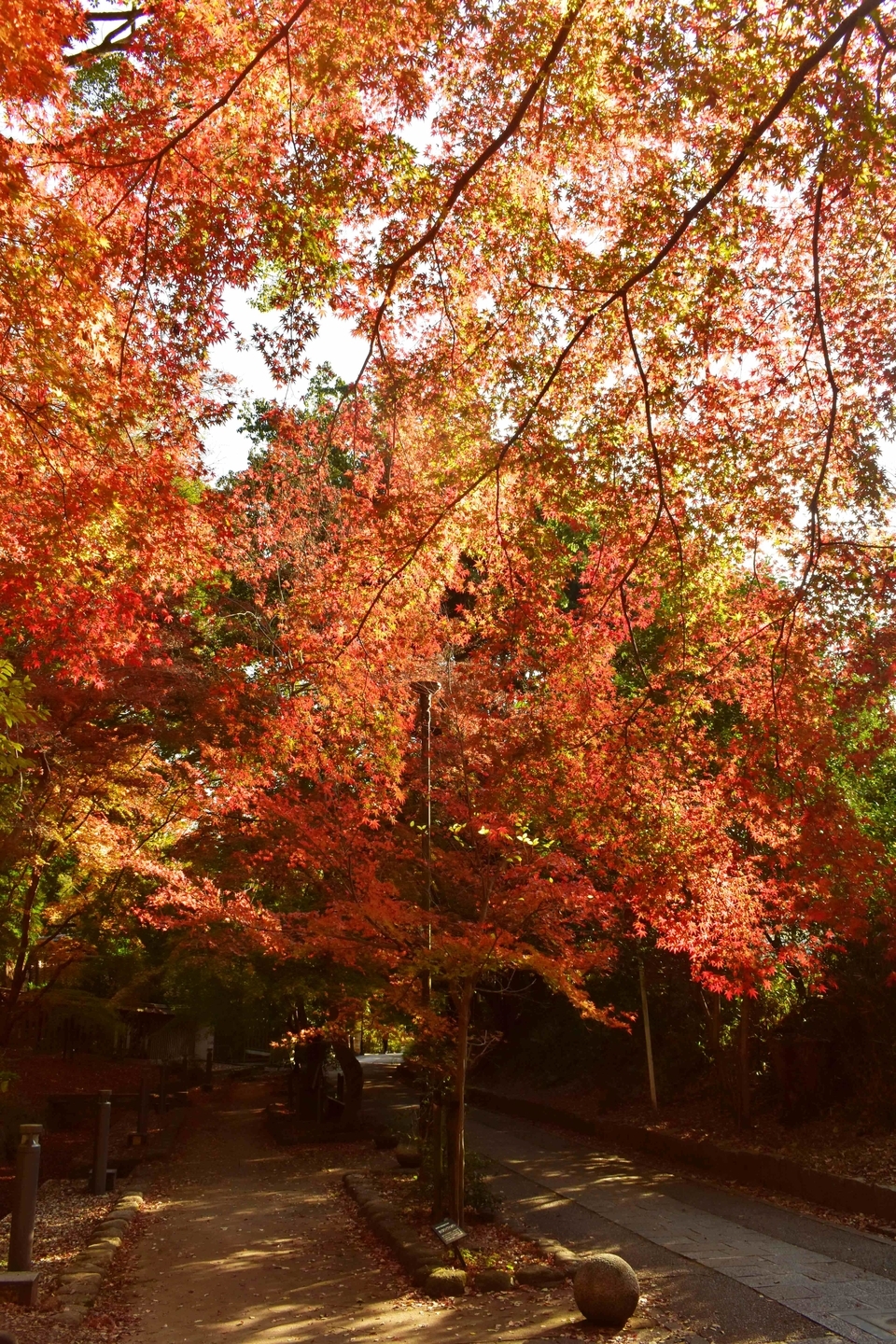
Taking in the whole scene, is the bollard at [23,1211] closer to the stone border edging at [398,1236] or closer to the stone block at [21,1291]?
the stone block at [21,1291]

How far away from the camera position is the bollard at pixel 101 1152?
9.53 meters

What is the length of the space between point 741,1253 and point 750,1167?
10.5 feet

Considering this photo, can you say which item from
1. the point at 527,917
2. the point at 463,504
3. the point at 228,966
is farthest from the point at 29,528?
the point at 228,966

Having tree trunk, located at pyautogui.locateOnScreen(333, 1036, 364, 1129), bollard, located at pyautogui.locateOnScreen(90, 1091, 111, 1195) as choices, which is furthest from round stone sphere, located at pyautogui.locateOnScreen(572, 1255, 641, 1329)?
tree trunk, located at pyautogui.locateOnScreen(333, 1036, 364, 1129)

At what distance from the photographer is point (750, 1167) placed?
1004 cm

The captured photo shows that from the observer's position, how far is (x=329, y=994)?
40.8 feet

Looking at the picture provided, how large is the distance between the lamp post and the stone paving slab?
2778 millimetres

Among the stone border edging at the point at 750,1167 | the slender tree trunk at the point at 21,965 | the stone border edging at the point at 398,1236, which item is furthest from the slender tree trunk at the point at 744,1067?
the slender tree trunk at the point at 21,965

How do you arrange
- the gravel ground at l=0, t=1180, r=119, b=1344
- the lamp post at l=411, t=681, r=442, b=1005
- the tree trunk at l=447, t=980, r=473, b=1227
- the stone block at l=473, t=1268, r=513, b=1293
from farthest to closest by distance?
the lamp post at l=411, t=681, r=442, b=1005 < the tree trunk at l=447, t=980, r=473, b=1227 < the stone block at l=473, t=1268, r=513, b=1293 < the gravel ground at l=0, t=1180, r=119, b=1344

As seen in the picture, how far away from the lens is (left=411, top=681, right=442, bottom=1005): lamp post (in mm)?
8664

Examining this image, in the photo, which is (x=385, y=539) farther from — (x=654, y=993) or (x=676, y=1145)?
(x=654, y=993)

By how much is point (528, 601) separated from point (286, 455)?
8.16 metres

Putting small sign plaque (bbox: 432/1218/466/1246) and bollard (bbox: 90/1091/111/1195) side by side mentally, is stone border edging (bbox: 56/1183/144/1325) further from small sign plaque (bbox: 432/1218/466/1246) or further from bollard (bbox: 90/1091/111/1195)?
small sign plaque (bbox: 432/1218/466/1246)

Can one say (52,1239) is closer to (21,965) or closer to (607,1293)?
(607,1293)
